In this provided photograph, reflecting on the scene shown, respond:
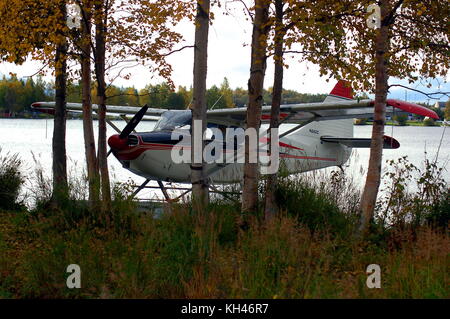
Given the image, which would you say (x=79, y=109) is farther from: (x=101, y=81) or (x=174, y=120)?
(x=101, y=81)

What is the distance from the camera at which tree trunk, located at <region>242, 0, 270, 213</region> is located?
5.90 meters

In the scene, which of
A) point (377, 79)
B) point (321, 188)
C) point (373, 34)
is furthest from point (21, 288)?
point (373, 34)

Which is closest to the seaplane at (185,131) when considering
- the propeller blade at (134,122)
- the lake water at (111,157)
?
the propeller blade at (134,122)

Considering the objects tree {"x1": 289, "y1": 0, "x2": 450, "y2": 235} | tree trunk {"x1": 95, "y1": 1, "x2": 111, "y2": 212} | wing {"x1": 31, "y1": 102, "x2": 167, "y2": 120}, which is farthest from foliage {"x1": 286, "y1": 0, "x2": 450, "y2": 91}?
wing {"x1": 31, "y1": 102, "x2": 167, "y2": 120}

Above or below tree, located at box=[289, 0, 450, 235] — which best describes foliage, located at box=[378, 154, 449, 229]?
below

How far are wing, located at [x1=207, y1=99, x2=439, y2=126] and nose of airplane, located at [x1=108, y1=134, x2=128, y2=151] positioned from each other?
88.1 inches

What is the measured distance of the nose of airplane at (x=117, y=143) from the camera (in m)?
9.18

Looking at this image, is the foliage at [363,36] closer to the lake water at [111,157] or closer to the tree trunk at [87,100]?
the lake water at [111,157]

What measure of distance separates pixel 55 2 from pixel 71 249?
393 centimetres

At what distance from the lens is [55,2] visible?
679cm

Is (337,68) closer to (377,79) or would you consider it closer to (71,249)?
(377,79)

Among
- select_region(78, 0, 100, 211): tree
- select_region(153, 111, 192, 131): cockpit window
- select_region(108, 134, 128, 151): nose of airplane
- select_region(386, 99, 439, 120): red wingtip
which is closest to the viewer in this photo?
select_region(386, 99, 439, 120): red wingtip

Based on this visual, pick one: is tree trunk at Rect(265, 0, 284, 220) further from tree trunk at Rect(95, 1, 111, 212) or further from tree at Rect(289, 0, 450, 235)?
tree trunk at Rect(95, 1, 111, 212)

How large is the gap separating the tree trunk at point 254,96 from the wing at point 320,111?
7.69 ft
